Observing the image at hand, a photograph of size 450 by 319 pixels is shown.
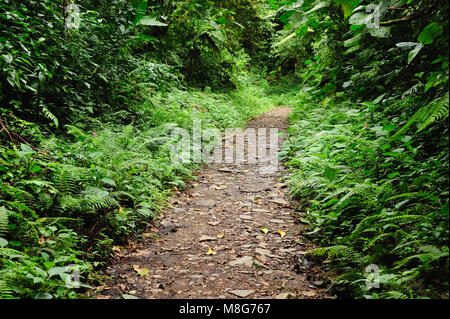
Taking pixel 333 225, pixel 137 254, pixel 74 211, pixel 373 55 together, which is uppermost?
pixel 373 55

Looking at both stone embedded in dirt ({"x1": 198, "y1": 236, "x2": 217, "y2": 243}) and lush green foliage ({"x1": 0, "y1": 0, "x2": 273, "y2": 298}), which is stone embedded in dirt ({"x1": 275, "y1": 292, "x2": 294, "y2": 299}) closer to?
stone embedded in dirt ({"x1": 198, "y1": 236, "x2": 217, "y2": 243})

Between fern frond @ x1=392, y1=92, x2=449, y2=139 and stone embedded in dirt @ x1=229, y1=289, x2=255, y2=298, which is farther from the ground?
fern frond @ x1=392, y1=92, x2=449, y2=139

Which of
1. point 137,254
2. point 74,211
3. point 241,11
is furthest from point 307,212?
point 241,11

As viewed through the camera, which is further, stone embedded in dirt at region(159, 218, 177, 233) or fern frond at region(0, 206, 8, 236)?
Answer: stone embedded in dirt at region(159, 218, 177, 233)

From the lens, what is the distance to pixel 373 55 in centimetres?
604

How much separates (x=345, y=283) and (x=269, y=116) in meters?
11.1

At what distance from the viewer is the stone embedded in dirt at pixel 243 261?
303 centimetres

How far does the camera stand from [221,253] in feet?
10.7

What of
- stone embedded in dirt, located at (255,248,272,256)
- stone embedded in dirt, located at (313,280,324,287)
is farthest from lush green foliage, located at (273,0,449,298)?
stone embedded in dirt, located at (255,248,272,256)

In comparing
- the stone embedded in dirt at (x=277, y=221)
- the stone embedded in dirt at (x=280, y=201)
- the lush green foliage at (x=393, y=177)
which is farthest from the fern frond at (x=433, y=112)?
the stone embedded in dirt at (x=280, y=201)

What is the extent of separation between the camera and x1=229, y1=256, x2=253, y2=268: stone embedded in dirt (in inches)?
119

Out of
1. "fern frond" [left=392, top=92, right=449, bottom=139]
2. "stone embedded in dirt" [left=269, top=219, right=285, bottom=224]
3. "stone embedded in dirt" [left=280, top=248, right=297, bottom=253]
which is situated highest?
"fern frond" [left=392, top=92, right=449, bottom=139]

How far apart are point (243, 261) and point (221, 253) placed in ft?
1.00
